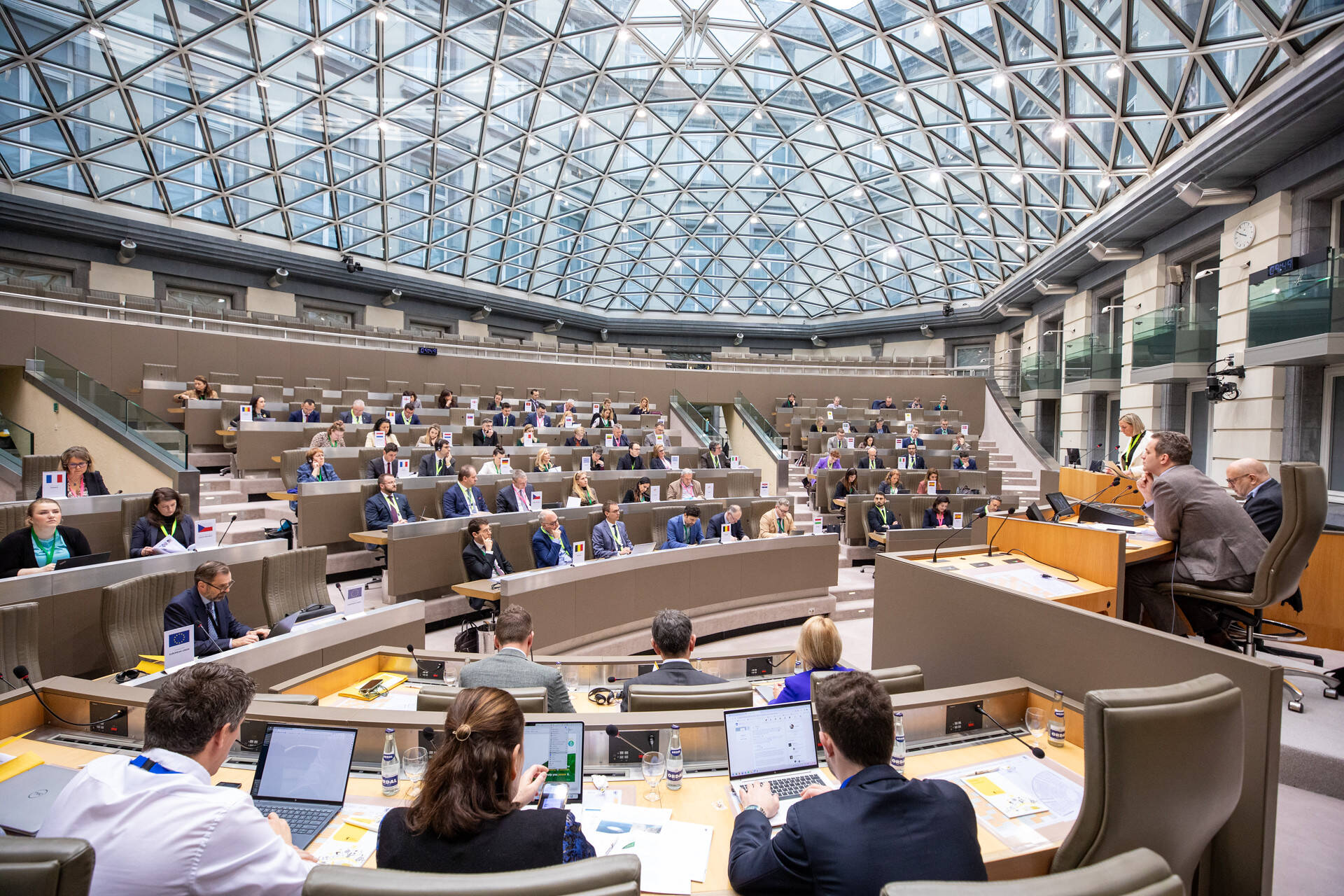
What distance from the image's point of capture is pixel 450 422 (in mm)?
14500

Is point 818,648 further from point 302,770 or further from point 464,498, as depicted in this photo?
point 464,498

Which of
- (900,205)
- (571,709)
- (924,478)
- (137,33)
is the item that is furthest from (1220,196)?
(137,33)

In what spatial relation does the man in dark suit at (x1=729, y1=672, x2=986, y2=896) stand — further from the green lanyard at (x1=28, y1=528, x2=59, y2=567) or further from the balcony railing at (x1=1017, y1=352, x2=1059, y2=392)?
the balcony railing at (x1=1017, y1=352, x2=1059, y2=392)

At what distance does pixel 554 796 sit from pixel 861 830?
126cm

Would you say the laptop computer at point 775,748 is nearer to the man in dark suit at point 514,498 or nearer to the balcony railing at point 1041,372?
the man in dark suit at point 514,498

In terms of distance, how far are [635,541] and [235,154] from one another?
56.2 feet

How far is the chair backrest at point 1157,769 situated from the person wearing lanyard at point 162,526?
7059 millimetres

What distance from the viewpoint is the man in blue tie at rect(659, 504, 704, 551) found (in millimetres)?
9297

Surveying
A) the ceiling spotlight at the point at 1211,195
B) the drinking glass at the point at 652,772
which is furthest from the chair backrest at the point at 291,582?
the ceiling spotlight at the point at 1211,195

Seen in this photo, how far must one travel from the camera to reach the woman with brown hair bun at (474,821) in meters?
1.84

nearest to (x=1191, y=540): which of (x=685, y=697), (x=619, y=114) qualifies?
(x=685, y=697)

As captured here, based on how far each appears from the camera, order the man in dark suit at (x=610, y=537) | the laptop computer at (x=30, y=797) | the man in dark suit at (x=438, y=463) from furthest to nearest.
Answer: the man in dark suit at (x=438, y=463) < the man in dark suit at (x=610, y=537) < the laptop computer at (x=30, y=797)

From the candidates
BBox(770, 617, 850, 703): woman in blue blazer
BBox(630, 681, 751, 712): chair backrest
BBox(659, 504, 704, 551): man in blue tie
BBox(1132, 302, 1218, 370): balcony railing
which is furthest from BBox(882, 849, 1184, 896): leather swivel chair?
BBox(1132, 302, 1218, 370): balcony railing

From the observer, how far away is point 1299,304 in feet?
31.2
